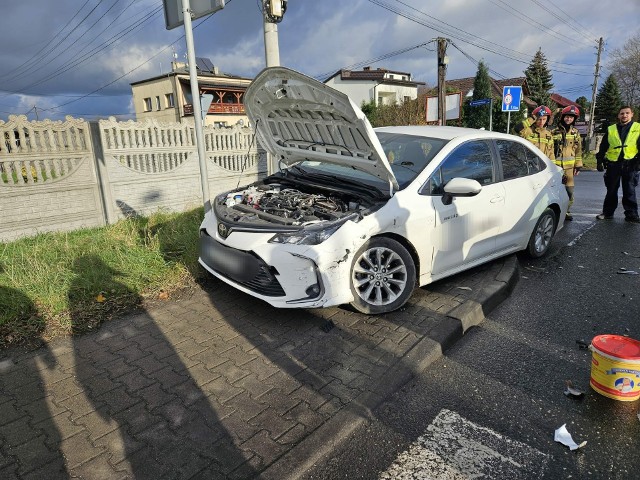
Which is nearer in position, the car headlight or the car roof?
the car headlight

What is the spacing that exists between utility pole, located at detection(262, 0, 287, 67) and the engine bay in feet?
7.94

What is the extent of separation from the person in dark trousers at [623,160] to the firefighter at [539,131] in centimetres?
90

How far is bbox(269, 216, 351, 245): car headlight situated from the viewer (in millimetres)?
3248

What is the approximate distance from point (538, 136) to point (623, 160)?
4.66 ft

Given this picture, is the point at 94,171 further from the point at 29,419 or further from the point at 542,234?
the point at 542,234

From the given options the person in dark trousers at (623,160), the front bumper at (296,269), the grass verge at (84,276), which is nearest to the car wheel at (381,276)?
the front bumper at (296,269)

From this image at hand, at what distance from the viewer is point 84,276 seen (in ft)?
14.1

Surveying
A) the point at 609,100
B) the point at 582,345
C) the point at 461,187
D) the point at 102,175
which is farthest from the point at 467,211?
the point at 609,100

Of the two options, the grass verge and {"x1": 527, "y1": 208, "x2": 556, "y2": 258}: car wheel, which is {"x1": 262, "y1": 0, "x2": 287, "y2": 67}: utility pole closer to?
the grass verge

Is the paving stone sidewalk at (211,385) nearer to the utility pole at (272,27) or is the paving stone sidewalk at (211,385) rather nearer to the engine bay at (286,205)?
the engine bay at (286,205)

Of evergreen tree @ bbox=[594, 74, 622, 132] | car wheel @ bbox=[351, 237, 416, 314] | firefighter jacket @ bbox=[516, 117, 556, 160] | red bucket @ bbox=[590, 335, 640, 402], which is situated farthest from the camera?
evergreen tree @ bbox=[594, 74, 622, 132]

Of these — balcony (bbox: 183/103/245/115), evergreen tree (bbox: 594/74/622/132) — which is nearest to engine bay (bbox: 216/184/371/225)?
balcony (bbox: 183/103/245/115)

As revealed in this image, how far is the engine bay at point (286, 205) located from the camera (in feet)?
11.8

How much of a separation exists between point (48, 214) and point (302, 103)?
179 inches
